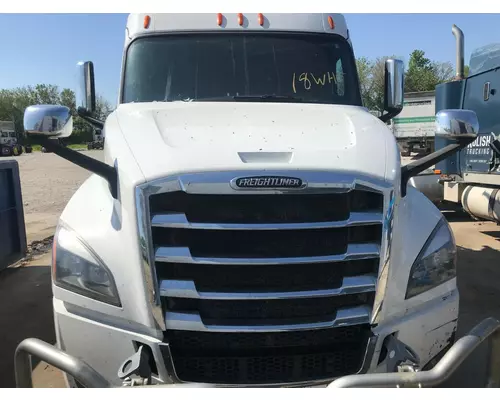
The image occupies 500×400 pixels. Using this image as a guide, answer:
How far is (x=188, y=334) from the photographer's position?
2523mm

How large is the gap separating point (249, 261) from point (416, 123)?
2939cm

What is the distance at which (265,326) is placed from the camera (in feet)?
8.34

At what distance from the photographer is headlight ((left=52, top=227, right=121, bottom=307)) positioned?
2531mm

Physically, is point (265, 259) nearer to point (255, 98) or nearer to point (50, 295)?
point (255, 98)

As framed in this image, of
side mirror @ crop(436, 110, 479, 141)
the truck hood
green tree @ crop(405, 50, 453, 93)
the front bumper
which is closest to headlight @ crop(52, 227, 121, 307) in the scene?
the front bumper

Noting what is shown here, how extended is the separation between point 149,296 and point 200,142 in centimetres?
87

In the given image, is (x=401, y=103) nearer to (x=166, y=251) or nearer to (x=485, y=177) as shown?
(x=166, y=251)

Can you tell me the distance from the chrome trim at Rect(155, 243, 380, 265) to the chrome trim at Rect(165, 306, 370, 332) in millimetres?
285

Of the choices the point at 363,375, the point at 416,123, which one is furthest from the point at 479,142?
the point at 416,123

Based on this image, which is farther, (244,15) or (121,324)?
(244,15)

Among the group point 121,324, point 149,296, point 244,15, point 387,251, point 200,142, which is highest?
point 244,15

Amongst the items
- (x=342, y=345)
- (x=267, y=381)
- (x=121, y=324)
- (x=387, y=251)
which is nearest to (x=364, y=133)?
(x=387, y=251)

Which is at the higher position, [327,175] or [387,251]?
[327,175]

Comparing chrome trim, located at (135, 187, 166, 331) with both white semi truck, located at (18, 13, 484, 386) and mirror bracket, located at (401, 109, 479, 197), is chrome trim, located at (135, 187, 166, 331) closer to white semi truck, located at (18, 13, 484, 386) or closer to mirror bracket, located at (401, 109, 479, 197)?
white semi truck, located at (18, 13, 484, 386)
